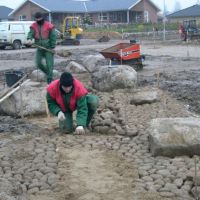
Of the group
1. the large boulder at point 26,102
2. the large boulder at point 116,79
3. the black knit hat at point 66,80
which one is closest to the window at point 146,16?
the large boulder at point 116,79

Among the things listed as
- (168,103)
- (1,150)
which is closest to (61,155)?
(1,150)

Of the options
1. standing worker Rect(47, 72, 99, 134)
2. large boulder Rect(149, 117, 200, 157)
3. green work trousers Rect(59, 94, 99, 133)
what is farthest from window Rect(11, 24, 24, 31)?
large boulder Rect(149, 117, 200, 157)

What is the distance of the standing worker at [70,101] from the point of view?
6379mm

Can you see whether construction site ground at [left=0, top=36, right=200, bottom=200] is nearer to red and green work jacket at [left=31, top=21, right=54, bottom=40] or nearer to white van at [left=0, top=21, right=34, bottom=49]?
red and green work jacket at [left=31, top=21, right=54, bottom=40]

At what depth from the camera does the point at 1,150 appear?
6023 mm

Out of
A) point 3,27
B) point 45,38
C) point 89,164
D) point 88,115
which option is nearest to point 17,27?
point 3,27

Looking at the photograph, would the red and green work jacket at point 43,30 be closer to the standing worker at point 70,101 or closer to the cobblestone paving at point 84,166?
the cobblestone paving at point 84,166

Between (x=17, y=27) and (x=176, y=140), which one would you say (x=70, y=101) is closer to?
(x=176, y=140)

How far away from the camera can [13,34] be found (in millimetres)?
29469

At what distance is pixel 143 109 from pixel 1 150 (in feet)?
10.9

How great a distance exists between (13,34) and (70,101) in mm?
23923

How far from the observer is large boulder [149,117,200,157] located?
5.54 m

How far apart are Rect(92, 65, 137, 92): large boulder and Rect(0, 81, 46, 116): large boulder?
2.61 metres

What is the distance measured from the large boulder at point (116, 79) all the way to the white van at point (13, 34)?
19.6m
